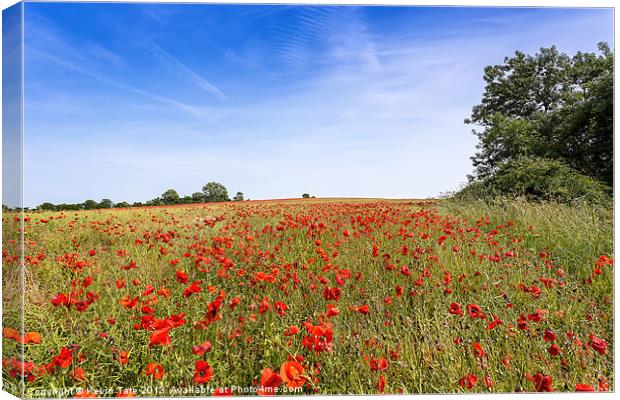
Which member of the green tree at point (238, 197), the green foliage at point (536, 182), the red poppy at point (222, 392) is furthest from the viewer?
the green foliage at point (536, 182)

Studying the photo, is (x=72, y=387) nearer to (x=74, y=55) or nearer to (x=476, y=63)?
(x=74, y=55)

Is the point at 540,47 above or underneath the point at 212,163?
above

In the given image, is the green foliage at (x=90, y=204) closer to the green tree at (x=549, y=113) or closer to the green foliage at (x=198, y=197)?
the green foliage at (x=198, y=197)

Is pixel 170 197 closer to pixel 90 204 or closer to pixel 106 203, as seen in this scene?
pixel 106 203

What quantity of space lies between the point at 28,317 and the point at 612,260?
14.2ft

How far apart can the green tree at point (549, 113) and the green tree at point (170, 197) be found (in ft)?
7.99

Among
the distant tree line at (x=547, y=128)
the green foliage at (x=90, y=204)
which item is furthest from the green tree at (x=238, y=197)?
the distant tree line at (x=547, y=128)

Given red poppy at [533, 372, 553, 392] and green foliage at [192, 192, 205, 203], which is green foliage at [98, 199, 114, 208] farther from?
red poppy at [533, 372, 553, 392]

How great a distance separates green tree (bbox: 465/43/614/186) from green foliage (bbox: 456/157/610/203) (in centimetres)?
6

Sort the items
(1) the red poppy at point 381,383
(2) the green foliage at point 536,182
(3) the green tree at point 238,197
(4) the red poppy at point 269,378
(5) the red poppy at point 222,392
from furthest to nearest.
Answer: (2) the green foliage at point 536,182 < (3) the green tree at point 238,197 < (5) the red poppy at point 222,392 < (1) the red poppy at point 381,383 < (4) the red poppy at point 269,378

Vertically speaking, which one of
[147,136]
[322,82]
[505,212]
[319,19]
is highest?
[319,19]

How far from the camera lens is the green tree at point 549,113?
3119 millimetres

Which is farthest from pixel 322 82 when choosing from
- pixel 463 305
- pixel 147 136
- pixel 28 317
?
pixel 28 317

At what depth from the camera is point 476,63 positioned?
3.05m
